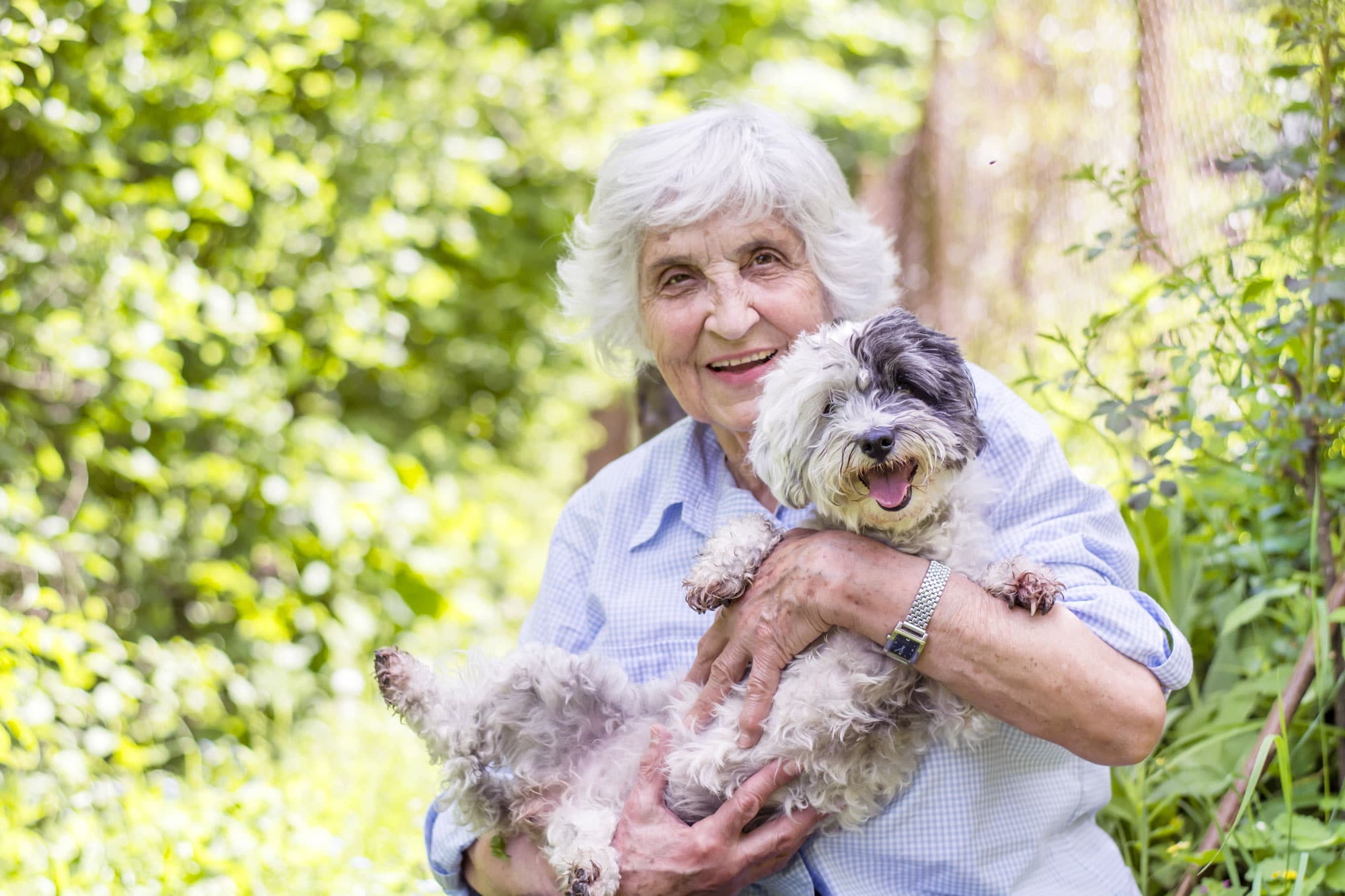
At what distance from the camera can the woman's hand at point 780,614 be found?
7.08ft

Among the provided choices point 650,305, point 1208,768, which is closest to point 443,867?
point 650,305

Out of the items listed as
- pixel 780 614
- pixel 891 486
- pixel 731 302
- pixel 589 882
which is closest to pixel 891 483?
pixel 891 486

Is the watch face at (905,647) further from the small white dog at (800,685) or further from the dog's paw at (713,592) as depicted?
the dog's paw at (713,592)

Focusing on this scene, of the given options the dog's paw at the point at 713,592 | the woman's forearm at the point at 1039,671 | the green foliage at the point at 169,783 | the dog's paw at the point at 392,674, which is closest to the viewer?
the woman's forearm at the point at 1039,671

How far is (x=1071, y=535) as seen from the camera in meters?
2.16

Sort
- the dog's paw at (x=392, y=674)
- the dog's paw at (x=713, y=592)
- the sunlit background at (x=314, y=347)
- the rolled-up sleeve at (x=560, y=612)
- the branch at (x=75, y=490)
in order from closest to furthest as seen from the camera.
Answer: the dog's paw at (x=713, y=592) → the dog's paw at (x=392, y=674) → the rolled-up sleeve at (x=560, y=612) → the sunlit background at (x=314, y=347) → the branch at (x=75, y=490)

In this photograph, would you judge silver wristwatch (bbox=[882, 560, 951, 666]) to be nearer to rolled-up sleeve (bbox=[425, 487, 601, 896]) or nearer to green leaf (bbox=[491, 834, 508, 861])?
Answer: rolled-up sleeve (bbox=[425, 487, 601, 896])

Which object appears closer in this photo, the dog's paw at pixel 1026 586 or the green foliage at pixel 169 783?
the dog's paw at pixel 1026 586

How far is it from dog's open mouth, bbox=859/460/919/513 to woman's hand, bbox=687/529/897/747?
11cm

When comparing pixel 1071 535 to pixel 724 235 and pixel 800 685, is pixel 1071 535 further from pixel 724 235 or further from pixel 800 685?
pixel 724 235

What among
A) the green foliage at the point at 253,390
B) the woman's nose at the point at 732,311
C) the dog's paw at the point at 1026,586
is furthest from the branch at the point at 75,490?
the dog's paw at the point at 1026,586

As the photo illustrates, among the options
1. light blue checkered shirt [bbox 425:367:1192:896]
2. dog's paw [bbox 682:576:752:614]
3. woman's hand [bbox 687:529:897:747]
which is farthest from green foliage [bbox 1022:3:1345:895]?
dog's paw [bbox 682:576:752:614]

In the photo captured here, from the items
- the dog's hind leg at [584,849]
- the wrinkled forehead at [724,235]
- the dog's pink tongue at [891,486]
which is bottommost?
the dog's hind leg at [584,849]

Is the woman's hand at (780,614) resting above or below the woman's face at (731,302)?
below
